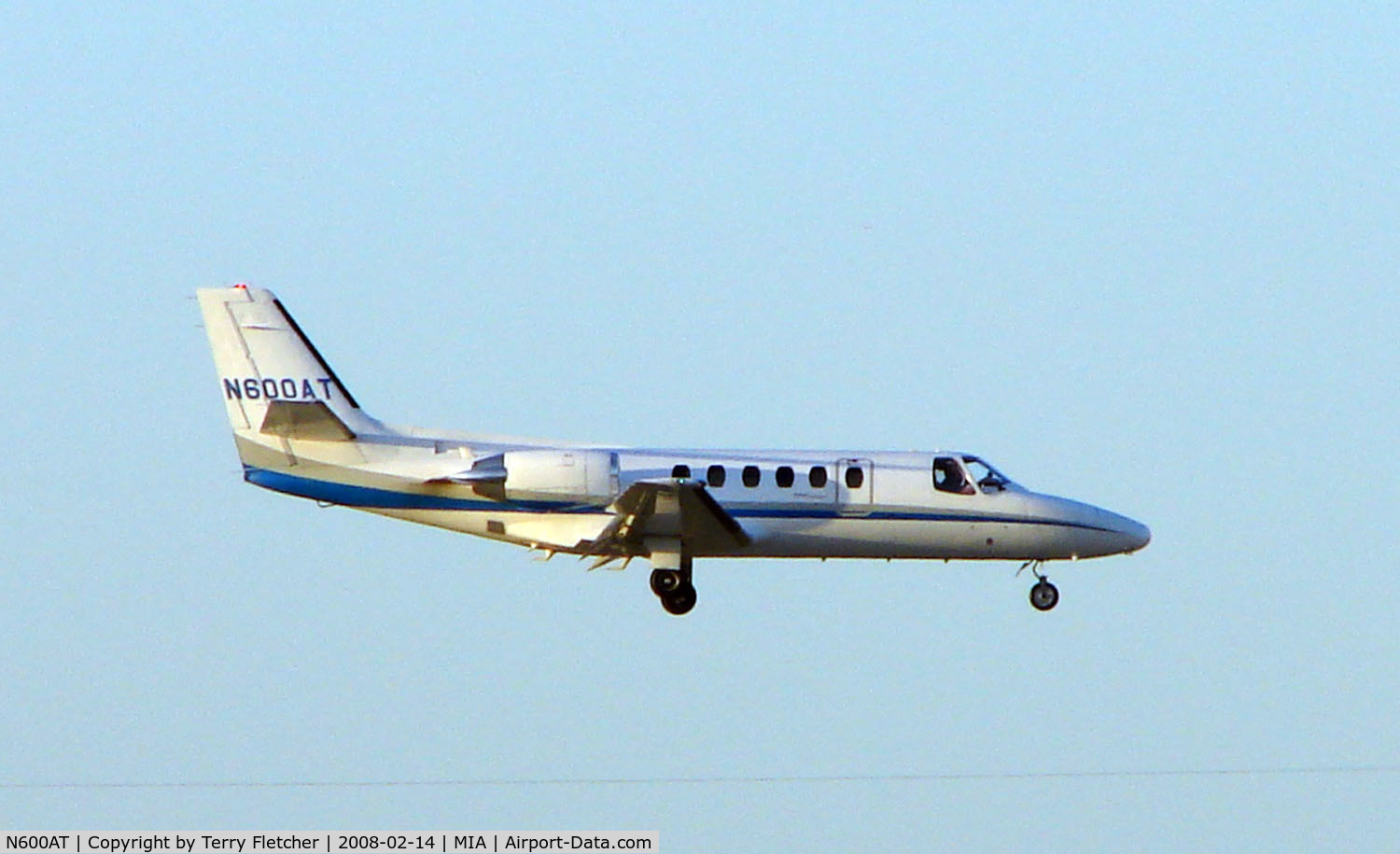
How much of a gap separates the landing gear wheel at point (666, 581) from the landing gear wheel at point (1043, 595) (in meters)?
4.73

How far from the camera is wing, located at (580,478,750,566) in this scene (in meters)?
39.6

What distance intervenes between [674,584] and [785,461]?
2029 millimetres

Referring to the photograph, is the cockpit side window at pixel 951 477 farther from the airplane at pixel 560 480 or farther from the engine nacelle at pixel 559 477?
the engine nacelle at pixel 559 477

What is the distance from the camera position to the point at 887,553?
42062 mm

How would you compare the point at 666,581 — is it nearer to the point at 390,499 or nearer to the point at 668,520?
the point at 668,520

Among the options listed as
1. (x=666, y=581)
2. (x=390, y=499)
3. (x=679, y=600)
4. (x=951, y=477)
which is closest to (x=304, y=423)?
(x=390, y=499)

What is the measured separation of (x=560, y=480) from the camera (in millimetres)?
40531

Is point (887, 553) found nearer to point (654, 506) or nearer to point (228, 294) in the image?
point (654, 506)

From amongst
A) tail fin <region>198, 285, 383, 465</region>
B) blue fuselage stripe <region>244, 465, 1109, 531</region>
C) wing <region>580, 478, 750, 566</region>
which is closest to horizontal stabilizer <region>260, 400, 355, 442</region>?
tail fin <region>198, 285, 383, 465</region>

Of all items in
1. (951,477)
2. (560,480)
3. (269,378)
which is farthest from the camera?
(951,477)

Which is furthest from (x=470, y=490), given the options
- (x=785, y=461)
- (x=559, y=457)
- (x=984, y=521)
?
(x=984, y=521)

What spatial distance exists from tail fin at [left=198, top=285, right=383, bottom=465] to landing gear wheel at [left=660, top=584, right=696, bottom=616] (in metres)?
4.12

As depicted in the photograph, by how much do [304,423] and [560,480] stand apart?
128 inches

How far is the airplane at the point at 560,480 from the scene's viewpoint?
40969 millimetres
